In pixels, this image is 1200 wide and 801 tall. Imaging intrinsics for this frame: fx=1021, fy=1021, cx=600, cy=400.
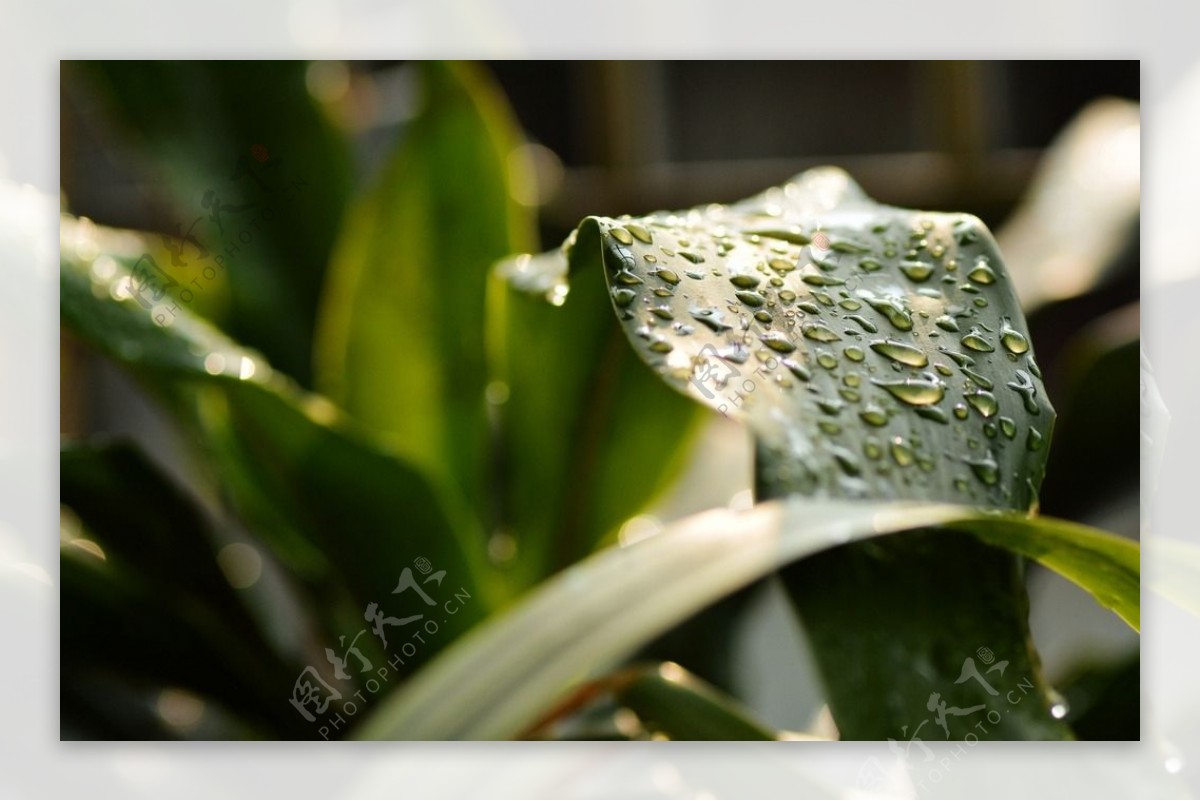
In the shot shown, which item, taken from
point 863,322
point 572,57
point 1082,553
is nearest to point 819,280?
point 863,322

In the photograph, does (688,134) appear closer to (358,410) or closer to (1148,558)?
(358,410)

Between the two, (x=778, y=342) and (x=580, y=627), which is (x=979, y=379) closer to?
(x=778, y=342)

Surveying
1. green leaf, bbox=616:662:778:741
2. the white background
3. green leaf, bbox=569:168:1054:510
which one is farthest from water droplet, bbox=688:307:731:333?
the white background

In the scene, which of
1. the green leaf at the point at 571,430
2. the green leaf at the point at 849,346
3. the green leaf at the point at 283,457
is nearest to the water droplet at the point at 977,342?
the green leaf at the point at 849,346

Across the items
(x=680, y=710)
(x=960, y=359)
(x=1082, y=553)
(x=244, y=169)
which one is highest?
(x=244, y=169)

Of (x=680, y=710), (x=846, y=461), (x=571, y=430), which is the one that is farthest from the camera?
(x=571, y=430)

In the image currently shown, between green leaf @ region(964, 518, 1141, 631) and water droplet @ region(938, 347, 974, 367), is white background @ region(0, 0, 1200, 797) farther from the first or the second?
water droplet @ region(938, 347, 974, 367)

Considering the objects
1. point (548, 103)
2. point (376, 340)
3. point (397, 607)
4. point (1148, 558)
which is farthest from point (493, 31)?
point (1148, 558)
